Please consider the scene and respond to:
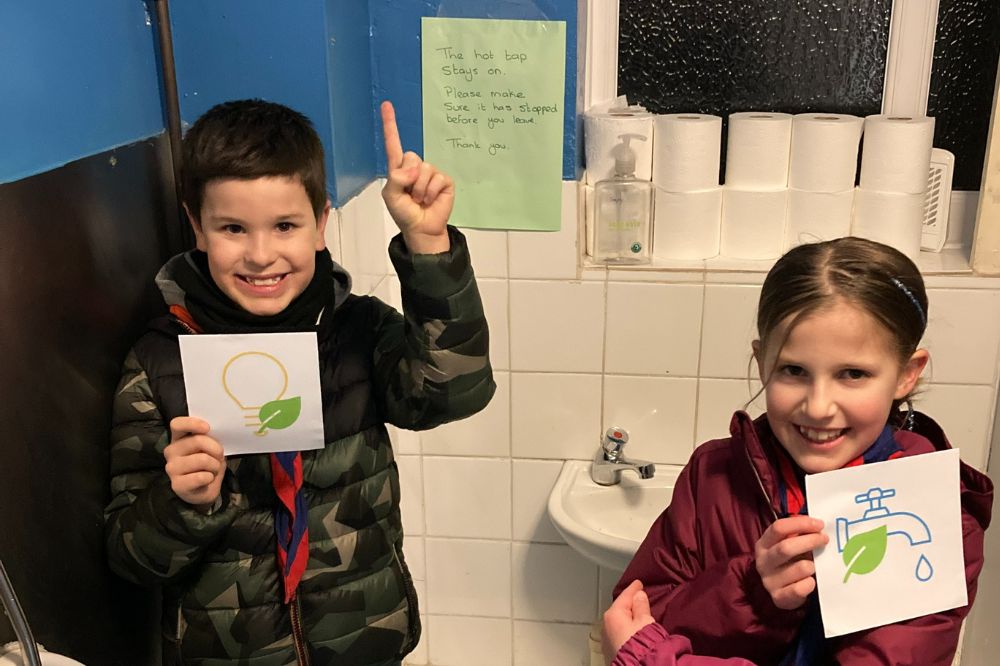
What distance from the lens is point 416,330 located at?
1126 mm

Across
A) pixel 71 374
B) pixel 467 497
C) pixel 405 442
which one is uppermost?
pixel 71 374

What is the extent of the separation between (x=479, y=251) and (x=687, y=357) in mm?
478

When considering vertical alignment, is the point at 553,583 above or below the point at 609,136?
below

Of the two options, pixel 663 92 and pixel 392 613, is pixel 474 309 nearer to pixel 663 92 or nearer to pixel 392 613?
pixel 392 613

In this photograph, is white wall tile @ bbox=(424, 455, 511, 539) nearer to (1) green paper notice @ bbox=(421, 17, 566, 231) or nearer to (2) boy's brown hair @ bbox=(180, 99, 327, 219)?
(1) green paper notice @ bbox=(421, 17, 566, 231)

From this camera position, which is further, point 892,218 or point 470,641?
point 470,641

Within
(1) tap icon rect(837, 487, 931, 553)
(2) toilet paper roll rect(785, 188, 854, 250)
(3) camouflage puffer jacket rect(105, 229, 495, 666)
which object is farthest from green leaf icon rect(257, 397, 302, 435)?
(2) toilet paper roll rect(785, 188, 854, 250)

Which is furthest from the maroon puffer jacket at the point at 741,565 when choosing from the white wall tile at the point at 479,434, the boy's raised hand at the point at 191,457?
the white wall tile at the point at 479,434

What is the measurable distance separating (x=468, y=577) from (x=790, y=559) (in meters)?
1.31

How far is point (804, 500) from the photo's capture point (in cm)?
101

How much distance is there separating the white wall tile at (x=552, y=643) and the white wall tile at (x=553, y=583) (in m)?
0.02

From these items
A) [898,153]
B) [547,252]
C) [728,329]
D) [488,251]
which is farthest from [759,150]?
[488,251]

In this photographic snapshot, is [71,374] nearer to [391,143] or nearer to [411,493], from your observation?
[391,143]

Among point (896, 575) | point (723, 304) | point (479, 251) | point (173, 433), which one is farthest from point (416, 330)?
point (723, 304)
